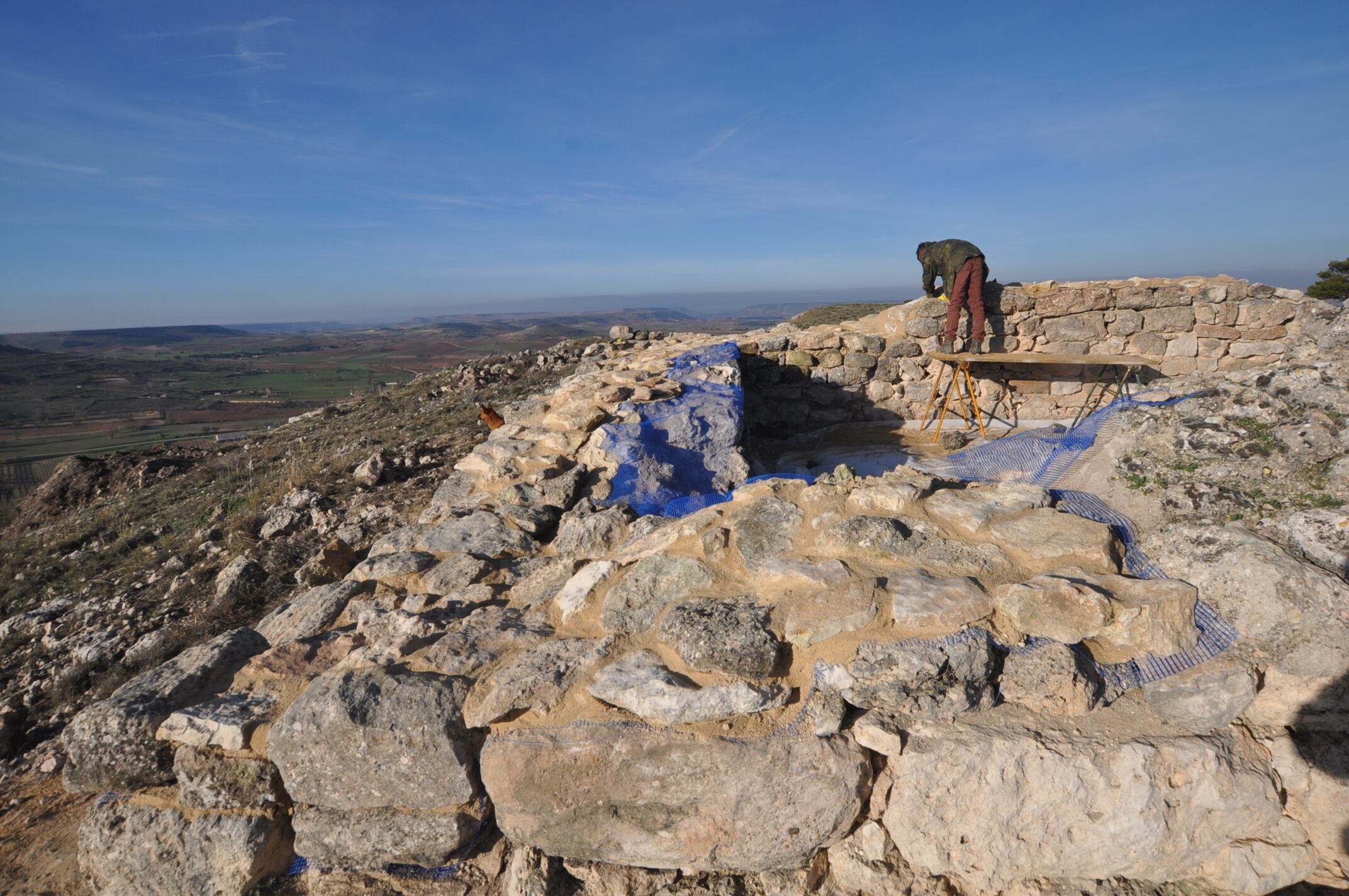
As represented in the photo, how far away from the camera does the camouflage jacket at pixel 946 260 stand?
25.7ft

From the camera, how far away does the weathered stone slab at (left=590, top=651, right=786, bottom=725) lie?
2557mm

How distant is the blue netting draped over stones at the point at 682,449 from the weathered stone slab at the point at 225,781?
2.83m

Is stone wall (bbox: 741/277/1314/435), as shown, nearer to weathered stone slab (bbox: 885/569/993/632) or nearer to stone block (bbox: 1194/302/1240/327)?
stone block (bbox: 1194/302/1240/327)

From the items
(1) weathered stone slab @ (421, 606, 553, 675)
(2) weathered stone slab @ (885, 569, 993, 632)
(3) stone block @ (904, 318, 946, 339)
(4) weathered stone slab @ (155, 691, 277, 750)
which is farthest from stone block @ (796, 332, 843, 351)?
(4) weathered stone slab @ (155, 691, 277, 750)

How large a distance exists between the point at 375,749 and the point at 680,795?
4.44 feet

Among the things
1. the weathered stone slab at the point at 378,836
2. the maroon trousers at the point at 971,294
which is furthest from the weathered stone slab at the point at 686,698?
the maroon trousers at the point at 971,294

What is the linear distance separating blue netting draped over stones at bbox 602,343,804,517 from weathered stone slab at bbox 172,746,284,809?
111 inches

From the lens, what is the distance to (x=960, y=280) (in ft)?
25.6

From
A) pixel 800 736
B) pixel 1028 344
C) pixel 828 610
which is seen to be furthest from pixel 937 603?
pixel 1028 344

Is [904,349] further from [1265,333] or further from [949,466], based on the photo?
[1265,333]

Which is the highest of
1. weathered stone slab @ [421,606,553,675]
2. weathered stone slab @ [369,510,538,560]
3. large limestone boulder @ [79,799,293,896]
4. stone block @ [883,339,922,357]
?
stone block @ [883,339,922,357]

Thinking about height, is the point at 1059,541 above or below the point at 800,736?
above

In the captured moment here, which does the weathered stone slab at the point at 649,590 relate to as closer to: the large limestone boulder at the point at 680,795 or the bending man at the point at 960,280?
the large limestone boulder at the point at 680,795

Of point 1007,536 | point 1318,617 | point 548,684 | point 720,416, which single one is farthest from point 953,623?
point 720,416
